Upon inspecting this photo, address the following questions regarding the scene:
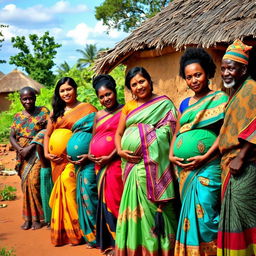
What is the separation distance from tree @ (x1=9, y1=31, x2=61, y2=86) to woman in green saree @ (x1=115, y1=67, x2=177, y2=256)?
27.6m

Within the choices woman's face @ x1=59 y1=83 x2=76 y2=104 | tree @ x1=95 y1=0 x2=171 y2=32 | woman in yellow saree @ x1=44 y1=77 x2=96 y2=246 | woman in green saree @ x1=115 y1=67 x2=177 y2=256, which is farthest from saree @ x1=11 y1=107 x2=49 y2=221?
tree @ x1=95 y1=0 x2=171 y2=32

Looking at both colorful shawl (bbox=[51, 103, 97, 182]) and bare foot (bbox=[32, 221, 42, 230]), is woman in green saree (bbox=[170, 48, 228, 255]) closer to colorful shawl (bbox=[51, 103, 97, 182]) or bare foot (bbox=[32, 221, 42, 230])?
colorful shawl (bbox=[51, 103, 97, 182])

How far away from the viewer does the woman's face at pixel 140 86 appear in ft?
13.1

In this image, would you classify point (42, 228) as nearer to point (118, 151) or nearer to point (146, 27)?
point (118, 151)

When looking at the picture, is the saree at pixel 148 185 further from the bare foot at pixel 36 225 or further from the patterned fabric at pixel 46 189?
the bare foot at pixel 36 225

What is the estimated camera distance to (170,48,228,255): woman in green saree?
344 centimetres

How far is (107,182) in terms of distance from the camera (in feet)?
14.7

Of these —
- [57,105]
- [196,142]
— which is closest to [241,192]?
[196,142]

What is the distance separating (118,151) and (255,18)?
305 cm

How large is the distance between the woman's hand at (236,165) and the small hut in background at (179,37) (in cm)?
286

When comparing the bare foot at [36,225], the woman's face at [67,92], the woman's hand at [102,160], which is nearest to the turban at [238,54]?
the woman's hand at [102,160]

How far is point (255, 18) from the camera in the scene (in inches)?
225

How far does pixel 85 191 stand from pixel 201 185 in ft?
5.86

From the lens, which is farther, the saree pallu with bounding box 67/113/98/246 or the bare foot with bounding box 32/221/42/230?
the bare foot with bounding box 32/221/42/230
